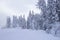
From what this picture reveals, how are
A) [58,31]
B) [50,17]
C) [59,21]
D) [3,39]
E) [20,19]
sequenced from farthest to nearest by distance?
[20,19] → [50,17] → [59,21] → [58,31] → [3,39]

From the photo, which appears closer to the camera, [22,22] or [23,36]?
[23,36]

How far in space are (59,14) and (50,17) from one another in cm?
153

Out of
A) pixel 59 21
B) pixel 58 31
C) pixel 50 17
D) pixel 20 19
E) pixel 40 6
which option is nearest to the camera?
pixel 58 31

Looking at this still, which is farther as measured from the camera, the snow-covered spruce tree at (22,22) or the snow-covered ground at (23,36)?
the snow-covered spruce tree at (22,22)

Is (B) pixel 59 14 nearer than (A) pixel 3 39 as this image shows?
No

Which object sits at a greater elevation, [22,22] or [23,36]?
[23,36]

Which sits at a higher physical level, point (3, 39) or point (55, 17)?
point (55, 17)

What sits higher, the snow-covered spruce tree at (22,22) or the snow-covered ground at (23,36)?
the snow-covered ground at (23,36)

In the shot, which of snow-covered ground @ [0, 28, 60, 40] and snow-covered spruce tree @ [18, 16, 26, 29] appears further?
snow-covered spruce tree @ [18, 16, 26, 29]

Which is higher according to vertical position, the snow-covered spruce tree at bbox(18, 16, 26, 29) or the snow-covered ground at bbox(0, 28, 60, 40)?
the snow-covered ground at bbox(0, 28, 60, 40)

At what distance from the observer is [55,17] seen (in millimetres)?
22688

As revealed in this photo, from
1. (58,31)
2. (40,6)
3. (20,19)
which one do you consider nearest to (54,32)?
(58,31)

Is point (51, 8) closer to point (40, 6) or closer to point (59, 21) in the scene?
point (59, 21)

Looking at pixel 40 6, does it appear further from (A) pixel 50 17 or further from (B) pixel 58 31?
(B) pixel 58 31
